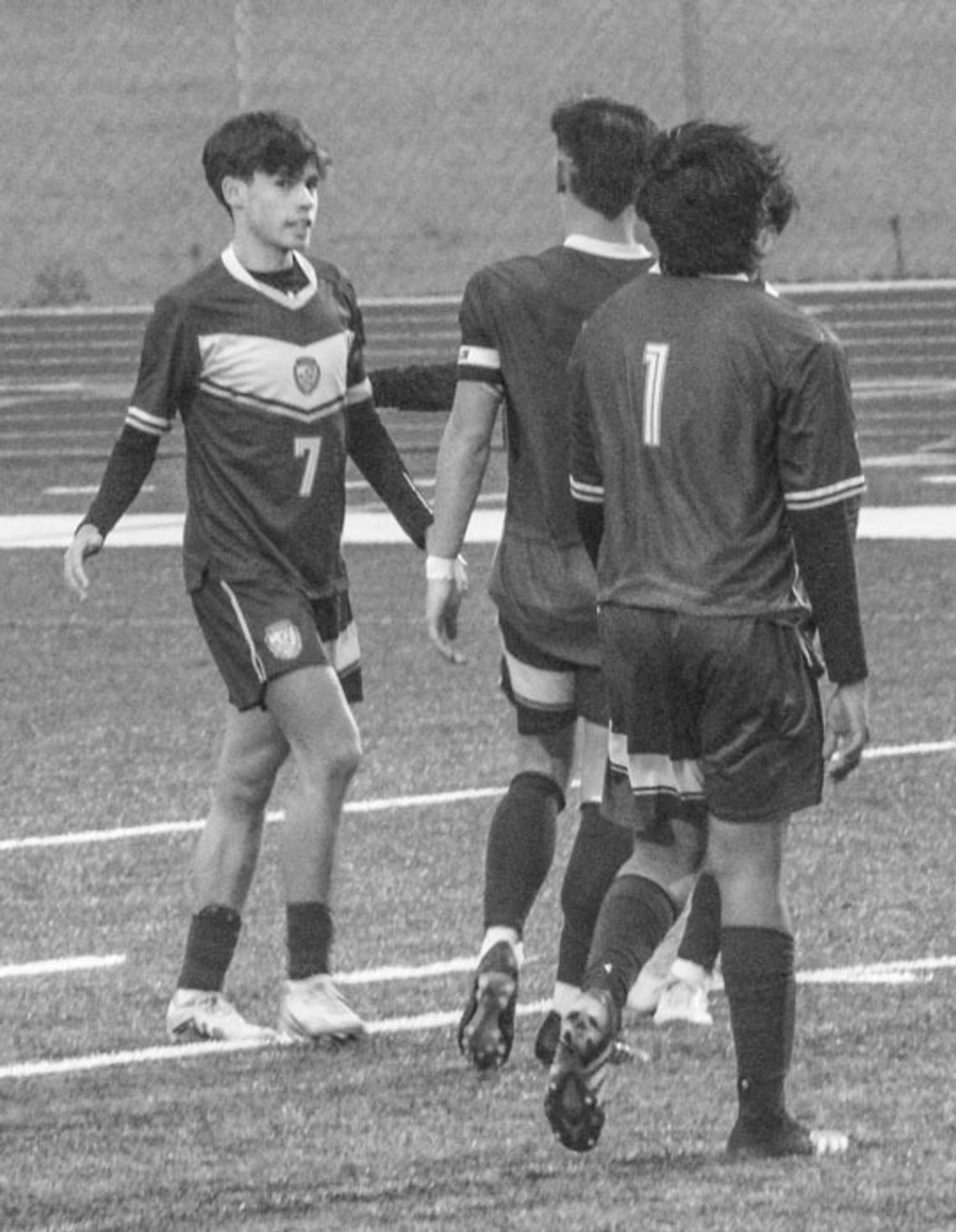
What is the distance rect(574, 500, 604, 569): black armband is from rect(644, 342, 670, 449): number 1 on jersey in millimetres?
294

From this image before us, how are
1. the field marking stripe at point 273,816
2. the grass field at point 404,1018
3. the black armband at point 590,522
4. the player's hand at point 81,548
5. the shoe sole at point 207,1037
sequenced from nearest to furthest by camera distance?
the grass field at point 404,1018, the black armband at point 590,522, the shoe sole at point 207,1037, the player's hand at point 81,548, the field marking stripe at point 273,816

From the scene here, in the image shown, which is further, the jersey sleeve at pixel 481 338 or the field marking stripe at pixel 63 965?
the field marking stripe at pixel 63 965

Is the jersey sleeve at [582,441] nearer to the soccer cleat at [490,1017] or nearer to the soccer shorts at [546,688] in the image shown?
the soccer shorts at [546,688]

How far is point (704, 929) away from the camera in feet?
21.9

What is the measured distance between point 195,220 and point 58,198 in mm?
1104

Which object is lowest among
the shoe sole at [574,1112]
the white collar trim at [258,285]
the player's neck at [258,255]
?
the shoe sole at [574,1112]

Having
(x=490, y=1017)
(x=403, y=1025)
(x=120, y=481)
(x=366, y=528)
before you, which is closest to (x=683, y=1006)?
(x=403, y=1025)

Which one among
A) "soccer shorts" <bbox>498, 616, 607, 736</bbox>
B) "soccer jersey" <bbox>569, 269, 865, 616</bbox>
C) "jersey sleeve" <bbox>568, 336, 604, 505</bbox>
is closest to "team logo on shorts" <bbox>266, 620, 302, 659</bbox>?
"soccer shorts" <bbox>498, 616, 607, 736</bbox>

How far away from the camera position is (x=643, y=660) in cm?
550

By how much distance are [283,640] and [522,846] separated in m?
0.60

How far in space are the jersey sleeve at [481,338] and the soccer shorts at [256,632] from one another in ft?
1.94

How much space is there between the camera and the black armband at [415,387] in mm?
6984

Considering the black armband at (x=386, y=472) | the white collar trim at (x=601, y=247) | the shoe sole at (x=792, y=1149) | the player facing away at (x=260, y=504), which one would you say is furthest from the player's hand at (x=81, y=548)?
the shoe sole at (x=792, y=1149)

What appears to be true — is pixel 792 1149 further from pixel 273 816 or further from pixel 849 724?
pixel 273 816
